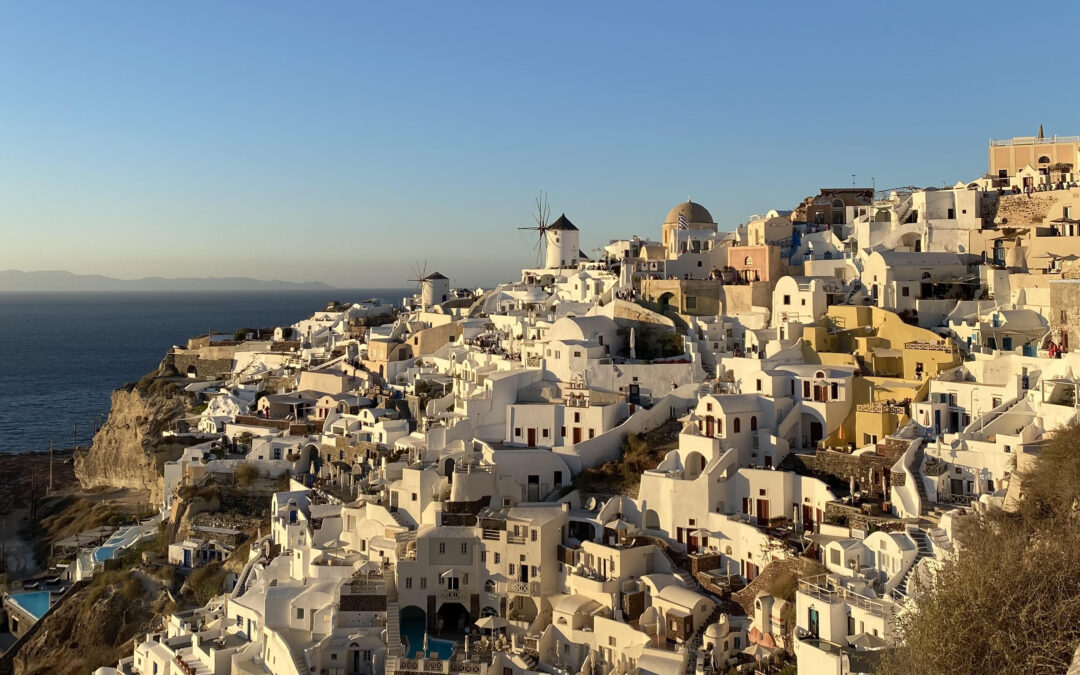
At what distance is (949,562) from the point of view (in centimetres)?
1529

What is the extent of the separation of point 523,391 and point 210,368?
28.5m

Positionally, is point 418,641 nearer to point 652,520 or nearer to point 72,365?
point 652,520

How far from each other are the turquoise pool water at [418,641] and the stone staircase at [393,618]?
0.64ft

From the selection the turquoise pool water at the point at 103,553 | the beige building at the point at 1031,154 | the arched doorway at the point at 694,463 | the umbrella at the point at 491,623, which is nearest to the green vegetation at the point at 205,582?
the turquoise pool water at the point at 103,553

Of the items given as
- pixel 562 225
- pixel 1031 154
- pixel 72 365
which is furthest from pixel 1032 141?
pixel 72 365

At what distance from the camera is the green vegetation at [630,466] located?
81.6 ft

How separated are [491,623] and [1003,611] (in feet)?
38.0

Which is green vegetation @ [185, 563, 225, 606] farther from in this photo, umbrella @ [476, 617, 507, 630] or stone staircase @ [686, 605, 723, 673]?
stone staircase @ [686, 605, 723, 673]

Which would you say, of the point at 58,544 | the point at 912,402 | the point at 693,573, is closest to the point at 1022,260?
the point at 912,402

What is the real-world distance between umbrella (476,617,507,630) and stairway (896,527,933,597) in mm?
8434

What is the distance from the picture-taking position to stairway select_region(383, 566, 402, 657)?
67.7ft

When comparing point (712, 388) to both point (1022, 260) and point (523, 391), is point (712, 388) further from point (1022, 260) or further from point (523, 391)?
point (1022, 260)

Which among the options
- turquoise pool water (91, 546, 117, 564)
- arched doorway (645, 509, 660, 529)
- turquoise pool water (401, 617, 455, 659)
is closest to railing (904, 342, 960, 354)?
arched doorway (645, 509, 660, 529)

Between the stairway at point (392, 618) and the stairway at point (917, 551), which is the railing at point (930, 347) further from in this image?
the stairway at point (392, 618)
